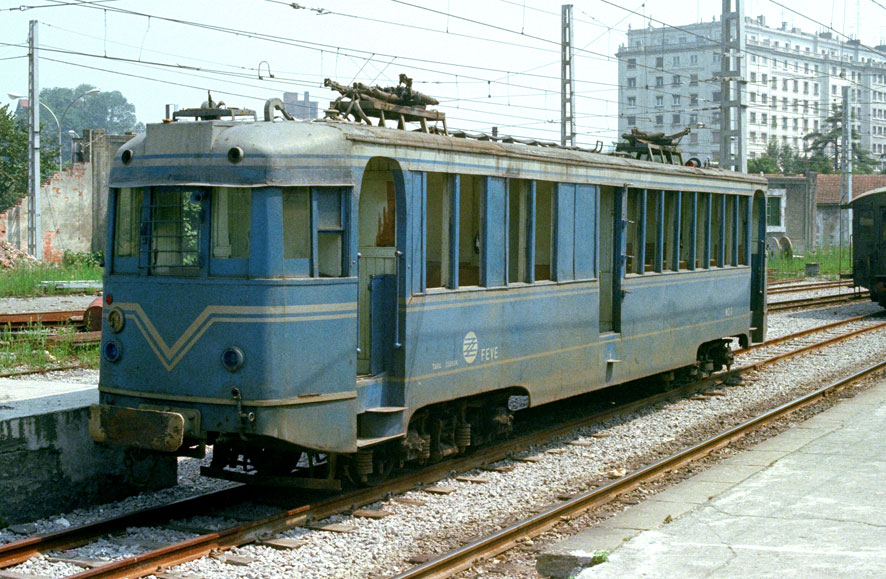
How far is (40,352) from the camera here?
14867 millimetres

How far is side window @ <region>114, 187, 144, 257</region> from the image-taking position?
831cm

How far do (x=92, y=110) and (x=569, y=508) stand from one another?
14589 centimetres

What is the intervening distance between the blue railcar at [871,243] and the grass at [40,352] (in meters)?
18.9

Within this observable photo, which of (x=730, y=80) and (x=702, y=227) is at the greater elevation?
(x=730, y=80)

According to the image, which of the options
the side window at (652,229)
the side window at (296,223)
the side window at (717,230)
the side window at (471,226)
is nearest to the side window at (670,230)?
the side window at (652,229)

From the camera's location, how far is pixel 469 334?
944 centimetres

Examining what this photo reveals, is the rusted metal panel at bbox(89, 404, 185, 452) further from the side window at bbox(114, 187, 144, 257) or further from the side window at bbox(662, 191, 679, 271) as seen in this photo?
the side window at bbox(662, 191, 679, 271)

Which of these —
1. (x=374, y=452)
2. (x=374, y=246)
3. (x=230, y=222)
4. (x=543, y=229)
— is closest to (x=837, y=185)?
(x=543, y=229)

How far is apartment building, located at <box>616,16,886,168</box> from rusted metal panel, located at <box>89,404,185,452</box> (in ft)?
340

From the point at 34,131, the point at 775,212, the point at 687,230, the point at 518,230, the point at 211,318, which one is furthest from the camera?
the point at 775,212

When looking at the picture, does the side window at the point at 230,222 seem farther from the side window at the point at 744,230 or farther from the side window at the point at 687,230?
the side window at the point at 744,230

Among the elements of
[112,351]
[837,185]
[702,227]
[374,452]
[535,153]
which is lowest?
[374,452]

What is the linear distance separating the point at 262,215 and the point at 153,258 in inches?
37.6

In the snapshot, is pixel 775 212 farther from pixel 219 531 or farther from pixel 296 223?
pixel 219 531
